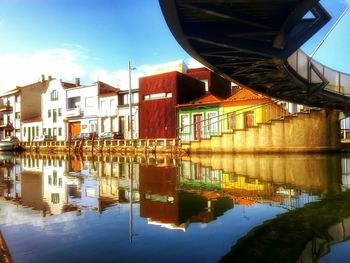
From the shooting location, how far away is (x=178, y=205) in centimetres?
916

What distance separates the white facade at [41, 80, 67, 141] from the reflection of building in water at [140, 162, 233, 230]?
49.1 m

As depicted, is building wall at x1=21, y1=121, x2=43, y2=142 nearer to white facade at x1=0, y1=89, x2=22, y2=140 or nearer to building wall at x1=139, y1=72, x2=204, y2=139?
white facade at x1=0, y1=89, x2=22, y2=140

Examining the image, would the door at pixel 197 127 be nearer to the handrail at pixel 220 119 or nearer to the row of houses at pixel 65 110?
the handrail at pixel 220 119

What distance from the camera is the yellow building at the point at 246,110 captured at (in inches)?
1286

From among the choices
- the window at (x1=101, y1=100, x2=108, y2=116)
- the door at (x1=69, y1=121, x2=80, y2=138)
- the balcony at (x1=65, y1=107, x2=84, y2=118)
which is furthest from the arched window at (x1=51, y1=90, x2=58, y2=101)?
the window at (x1=101, y1=100, x2=108, y2=116)

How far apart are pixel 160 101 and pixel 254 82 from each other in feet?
80.4

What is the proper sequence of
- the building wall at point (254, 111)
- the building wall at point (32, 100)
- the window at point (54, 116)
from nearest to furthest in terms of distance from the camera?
the building wall at point (254, 111) < the window at point (54, 116) < the building wall at point (32, 100)

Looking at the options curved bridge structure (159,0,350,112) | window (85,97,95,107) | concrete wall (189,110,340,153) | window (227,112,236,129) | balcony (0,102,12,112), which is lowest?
concrete wall (189,110,340,153)

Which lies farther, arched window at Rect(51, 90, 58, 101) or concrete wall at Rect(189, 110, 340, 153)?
arched window at Rect(51, 90, 58, 101)

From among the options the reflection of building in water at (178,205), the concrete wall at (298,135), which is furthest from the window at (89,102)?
the reflection of building in water at (178,205)

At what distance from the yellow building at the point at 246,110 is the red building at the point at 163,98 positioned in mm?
6355

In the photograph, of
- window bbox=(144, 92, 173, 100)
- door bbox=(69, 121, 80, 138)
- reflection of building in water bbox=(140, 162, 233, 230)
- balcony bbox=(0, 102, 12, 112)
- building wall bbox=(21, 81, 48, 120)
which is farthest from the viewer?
balcony bbox=(0, 102, 12, 112)

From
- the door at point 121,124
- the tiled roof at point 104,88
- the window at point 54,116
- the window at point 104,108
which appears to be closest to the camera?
the door at point 121,124

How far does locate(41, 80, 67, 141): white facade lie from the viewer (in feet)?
190
